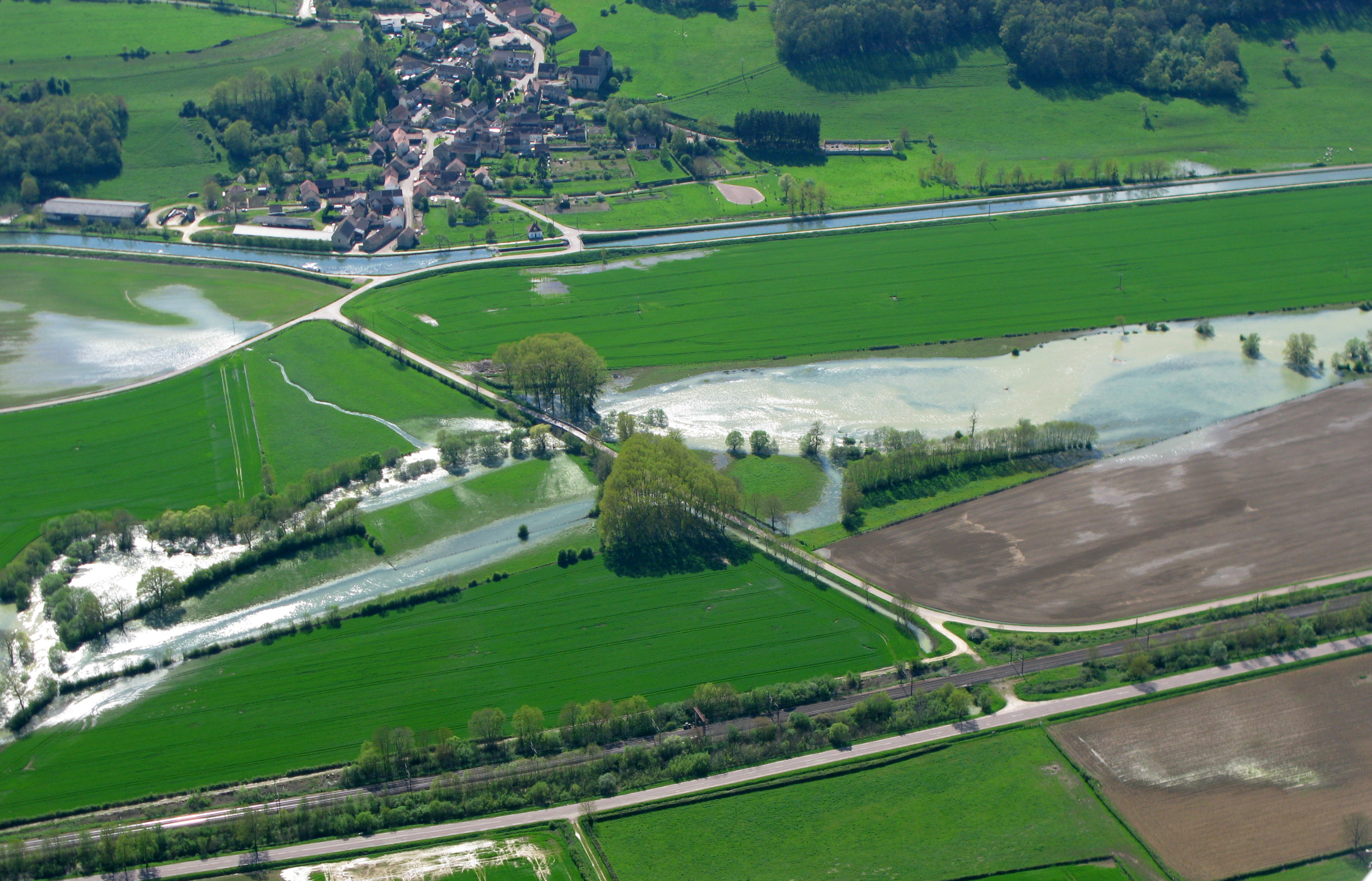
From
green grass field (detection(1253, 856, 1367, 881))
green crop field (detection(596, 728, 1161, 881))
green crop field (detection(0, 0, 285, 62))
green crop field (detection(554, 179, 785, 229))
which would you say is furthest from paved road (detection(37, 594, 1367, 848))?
green crop field (detection(0, 0, 285, 62))

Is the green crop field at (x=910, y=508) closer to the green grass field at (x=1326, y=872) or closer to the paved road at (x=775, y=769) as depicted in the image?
the paved road at (x=775, y=769)

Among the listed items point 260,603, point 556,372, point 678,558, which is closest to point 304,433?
point 556,372

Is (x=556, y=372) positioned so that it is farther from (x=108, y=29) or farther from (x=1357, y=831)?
(x=108, y=29)

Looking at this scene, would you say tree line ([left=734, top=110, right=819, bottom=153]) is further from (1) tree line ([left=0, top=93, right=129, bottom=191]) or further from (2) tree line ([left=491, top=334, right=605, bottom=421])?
(1) tree line ([left=0, top=93, right=129, bottom=191])

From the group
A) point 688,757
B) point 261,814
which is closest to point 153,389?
point 261,814

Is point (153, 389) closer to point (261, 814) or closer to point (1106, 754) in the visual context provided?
point (261, 814)
